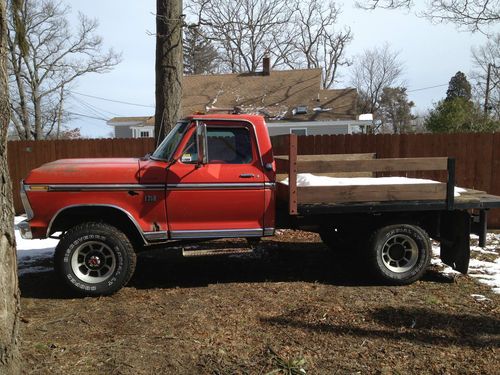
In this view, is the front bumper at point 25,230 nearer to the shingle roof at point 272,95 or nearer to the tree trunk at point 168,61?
the tree trunk at point 168,61

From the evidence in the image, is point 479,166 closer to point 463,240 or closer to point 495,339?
point 463,240

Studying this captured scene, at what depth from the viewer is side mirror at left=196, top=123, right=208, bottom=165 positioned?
18.7 ft

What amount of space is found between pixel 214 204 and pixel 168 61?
392cm

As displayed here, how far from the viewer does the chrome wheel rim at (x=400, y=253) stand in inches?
246

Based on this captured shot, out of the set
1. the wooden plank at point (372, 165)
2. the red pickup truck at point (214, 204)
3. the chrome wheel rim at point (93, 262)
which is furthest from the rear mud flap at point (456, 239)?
the chrome wheel rim at point (93, 262)

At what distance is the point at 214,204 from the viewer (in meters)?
5.91

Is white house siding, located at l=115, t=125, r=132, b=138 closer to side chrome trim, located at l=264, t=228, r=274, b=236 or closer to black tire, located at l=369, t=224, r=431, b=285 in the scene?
side chrome trim, located at l=264, t=228, r=274, b=236

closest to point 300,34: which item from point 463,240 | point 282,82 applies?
point 282,82

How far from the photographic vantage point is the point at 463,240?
627 cm

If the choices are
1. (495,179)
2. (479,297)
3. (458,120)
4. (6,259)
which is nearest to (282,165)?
(479,297)

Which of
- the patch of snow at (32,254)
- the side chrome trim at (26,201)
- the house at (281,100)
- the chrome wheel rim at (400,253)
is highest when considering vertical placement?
the house at (281,100)

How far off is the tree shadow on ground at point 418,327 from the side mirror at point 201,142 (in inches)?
80.9

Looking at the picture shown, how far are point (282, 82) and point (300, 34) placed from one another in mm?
14051

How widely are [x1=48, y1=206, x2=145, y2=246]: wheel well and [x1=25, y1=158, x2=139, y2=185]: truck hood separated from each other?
33 centimetres
